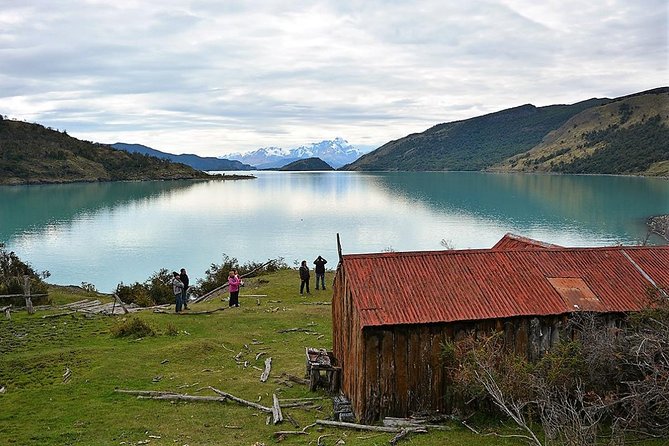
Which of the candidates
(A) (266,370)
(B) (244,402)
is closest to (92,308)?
(A) (266,370)

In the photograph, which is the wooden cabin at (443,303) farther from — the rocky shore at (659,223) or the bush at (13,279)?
the rocky shore at (659,223)

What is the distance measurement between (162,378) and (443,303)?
28.8 feet

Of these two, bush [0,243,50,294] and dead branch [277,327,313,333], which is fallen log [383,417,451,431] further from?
bush [0,243,50,294]

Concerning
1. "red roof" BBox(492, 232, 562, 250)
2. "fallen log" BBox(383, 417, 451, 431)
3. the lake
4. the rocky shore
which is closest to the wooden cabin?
"fallen log" BBox(383, 417, 451, 431)

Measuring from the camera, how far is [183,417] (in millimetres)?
14211

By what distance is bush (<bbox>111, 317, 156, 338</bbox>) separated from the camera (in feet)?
72.1

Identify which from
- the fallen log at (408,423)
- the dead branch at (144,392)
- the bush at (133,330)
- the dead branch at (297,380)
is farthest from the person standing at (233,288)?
the fallen log at (408,423)

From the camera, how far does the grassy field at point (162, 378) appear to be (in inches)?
512

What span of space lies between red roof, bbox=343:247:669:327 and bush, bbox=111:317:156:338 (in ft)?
35.3

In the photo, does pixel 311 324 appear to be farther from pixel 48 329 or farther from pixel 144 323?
pixel 48 329

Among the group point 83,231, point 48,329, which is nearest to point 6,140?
point 83,231

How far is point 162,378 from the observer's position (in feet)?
56.5

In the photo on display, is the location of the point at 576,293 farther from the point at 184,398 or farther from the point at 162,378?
the point at 162,378

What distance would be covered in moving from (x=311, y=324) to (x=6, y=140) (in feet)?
623
